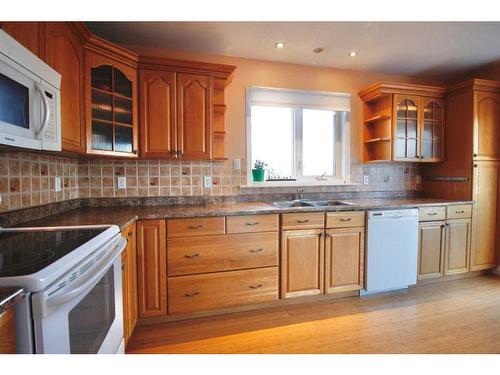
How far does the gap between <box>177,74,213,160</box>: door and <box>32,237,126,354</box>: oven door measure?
106 centimetres

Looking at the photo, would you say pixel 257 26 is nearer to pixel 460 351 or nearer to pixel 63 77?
pixel 63 77

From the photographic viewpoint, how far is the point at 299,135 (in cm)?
288

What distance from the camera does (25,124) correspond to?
1.05 m

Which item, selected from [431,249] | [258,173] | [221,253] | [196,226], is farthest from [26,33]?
[431,249]

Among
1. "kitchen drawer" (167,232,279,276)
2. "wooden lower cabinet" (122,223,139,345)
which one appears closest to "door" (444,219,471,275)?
"kitchen drawer" (167,232,279,276)

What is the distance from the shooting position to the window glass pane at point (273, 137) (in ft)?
9.10

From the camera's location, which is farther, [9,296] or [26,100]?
[26,100]

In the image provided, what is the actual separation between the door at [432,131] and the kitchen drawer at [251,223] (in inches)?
81.6

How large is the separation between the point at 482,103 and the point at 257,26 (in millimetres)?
2623

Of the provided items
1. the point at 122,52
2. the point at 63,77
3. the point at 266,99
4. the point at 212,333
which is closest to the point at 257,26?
the point at 266,99

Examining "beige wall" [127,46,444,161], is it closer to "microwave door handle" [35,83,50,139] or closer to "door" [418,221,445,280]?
"door" [418,221,445,280]

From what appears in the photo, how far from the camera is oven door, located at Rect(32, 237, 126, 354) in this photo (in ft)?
2.42

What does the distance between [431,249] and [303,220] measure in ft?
4.99

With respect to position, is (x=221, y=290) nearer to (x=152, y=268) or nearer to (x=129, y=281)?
(x=152, y=268)
